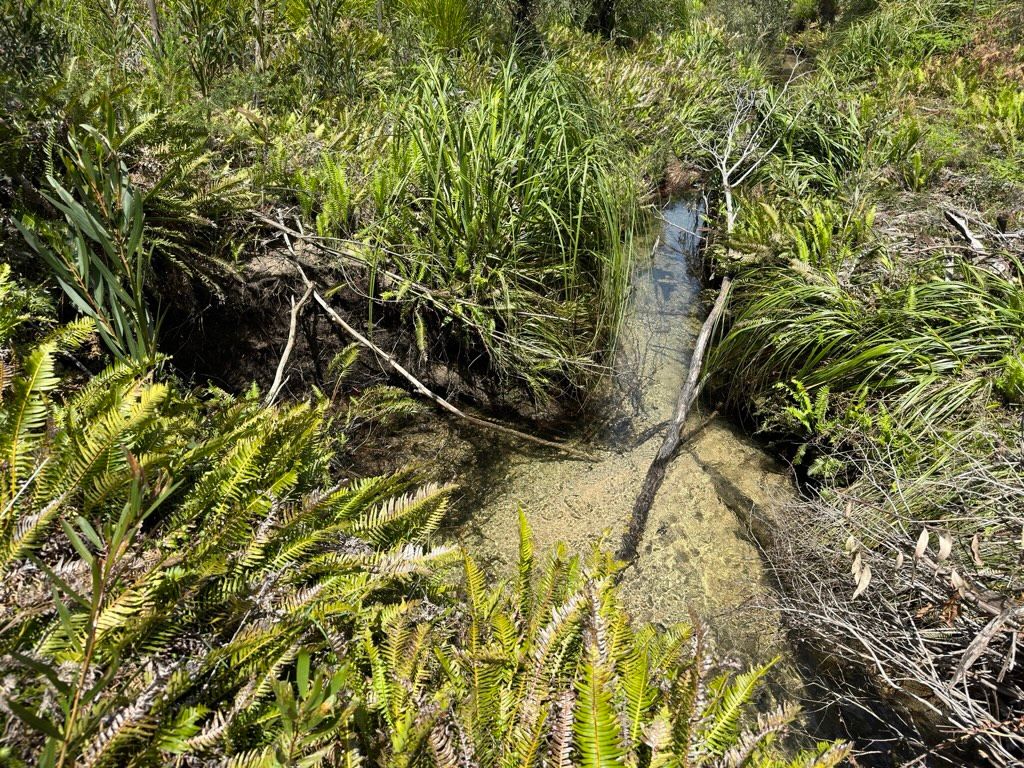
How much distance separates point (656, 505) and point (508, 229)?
4.89ft

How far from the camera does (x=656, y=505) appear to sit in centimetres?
273

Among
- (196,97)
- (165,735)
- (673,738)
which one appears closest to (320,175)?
(196,97)

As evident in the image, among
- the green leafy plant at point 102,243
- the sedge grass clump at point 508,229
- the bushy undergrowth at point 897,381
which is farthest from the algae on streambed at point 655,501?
the green leafy plant at point 102,243

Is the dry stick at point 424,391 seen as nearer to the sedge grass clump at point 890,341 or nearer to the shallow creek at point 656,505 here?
the shallow creek at point 656,505

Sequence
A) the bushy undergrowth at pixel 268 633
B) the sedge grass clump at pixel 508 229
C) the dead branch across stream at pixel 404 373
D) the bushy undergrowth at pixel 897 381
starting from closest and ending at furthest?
the bushy undergrowth at pixel 268 633
the bushy undergrowth at pixel 897 381
the dead branch across stream at pixel 404 373
the sedge grass clump at pixel 508 229

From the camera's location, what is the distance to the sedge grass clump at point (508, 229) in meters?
2.83

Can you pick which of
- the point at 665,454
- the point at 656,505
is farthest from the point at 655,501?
the point at 665,454

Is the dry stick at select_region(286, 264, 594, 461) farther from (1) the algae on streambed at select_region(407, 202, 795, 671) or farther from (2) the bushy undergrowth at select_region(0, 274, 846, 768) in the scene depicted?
(2) the bushy undergrowth at select_region(0, 274, 846, 768)

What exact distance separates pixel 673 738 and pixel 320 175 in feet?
8.96

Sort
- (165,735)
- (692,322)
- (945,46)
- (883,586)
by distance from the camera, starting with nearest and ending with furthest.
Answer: (165,735) → (883,586) → (692,322) → (945,46)

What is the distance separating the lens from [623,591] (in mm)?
2334

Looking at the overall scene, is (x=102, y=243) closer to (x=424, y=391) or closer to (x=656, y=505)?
(x=424, y=391)

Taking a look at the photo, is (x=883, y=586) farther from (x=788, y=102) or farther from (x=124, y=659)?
(x=788, y=102)

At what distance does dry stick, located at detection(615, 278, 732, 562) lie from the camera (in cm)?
254
